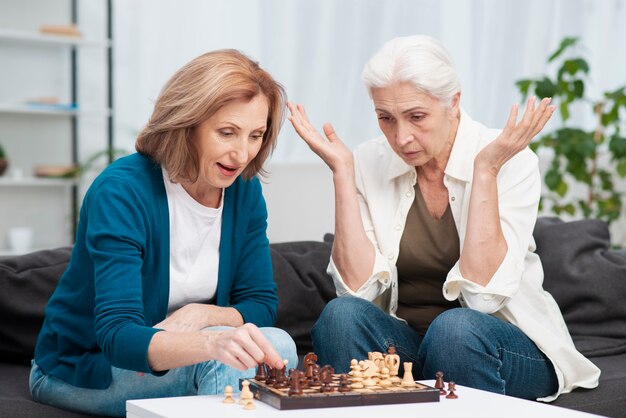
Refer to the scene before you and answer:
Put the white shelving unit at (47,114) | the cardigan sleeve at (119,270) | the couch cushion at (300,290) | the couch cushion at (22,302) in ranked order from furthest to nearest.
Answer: the white shelving unit at (47,114), the couch cushion at (300,290), the couch cushion at (22,302), the cardigan sleeve at (119,270)

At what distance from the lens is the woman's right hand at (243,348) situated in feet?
4.68

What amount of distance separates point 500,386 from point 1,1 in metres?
4.08

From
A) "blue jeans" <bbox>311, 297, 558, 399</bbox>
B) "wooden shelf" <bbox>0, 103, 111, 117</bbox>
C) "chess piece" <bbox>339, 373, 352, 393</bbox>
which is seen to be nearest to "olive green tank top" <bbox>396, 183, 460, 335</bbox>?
"blue jeans" <bbox>311, 297, 558, 399</bbox>

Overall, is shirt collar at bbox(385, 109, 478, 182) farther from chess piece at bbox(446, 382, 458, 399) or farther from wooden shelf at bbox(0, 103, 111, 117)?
wooden shelf at bbox(0, 103, 111, 117)

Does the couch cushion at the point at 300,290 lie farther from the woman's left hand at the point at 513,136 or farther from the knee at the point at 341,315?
the woman's left hand at the point at 513,136

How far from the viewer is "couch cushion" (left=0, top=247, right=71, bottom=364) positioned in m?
2.26

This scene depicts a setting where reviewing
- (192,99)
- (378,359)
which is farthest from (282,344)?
(192,99)

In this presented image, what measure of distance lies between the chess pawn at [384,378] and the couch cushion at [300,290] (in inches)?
39.2

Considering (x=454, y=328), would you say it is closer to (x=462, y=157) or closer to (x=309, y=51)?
(x=462, y=157)

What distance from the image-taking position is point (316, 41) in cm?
474

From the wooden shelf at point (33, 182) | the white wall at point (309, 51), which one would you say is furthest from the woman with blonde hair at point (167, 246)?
the wooden shelf at point (33, 182)

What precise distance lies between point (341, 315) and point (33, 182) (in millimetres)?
3320

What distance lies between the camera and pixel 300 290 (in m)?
2.56

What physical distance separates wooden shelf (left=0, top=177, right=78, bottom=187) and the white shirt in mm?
3007
